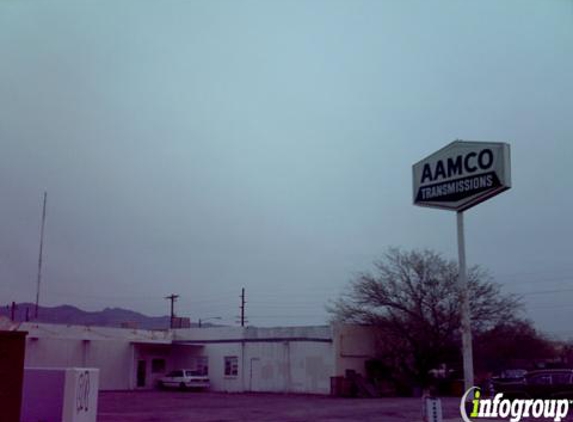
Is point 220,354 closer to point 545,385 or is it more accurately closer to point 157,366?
point 157,366

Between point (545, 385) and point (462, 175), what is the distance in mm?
7988

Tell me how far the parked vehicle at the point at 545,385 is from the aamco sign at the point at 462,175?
6686mm

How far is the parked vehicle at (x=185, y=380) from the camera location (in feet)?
149

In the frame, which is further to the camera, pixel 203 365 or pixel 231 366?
pixel 203 365

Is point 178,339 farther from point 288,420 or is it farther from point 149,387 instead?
point 288,420

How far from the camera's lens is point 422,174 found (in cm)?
2642

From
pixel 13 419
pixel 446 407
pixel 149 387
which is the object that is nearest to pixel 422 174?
pixel 446 407

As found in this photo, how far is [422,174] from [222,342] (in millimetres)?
24945

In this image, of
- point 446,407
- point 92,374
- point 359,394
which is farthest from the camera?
point 359,394

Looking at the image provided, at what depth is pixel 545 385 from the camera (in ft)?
81.9

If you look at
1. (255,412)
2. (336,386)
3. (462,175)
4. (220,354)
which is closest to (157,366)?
(220,354)

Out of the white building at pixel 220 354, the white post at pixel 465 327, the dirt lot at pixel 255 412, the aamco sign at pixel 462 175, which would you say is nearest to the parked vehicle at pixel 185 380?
the white building at pixel 220 354

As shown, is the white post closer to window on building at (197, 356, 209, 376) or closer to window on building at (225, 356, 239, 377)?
window on building at (225, 356, 239, 377)

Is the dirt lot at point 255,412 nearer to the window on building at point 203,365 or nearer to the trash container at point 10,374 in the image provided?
the trash container at point 10,374
